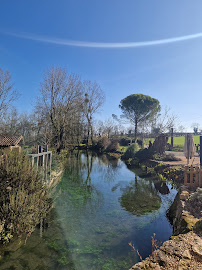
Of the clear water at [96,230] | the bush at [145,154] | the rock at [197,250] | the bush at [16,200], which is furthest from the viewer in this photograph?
the bush at [145,154]

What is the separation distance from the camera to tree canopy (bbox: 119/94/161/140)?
119ft

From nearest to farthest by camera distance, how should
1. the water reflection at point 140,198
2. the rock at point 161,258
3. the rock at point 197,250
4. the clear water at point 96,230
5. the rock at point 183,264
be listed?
the rock at point 183,264 → the rock at point 161,258 → the rock at point 197,250 → the clear water at point 96,230 → the water reflection at point 140,198

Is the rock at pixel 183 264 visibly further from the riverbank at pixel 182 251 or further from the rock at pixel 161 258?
the rock at pixel 161 258

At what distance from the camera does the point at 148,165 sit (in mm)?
14414

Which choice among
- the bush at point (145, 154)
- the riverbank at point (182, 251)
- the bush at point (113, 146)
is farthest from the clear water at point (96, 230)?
the bush at point (113, 146)

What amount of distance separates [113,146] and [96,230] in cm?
2104

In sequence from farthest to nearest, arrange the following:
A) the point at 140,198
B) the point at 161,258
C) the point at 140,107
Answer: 1. the point at 140,107
2. the point at 140,198
3. the point at 161,258

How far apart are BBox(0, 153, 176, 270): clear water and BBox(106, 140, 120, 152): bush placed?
641 inches

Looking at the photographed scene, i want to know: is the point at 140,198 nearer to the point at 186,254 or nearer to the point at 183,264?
the point at 186,254

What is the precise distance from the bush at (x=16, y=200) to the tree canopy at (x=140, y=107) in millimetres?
33009

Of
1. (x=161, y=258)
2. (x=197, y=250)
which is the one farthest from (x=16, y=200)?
(x=197, y=250)

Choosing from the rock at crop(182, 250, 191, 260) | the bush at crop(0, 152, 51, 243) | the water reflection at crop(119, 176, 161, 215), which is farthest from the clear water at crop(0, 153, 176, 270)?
the rock at crop(182, 250, 191, 260)

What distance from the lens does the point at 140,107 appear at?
36.3 metres

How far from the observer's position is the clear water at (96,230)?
3.70 m
